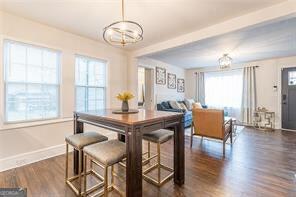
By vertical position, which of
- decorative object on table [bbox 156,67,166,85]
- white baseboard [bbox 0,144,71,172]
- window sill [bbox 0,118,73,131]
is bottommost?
white baseboard [bbox 0,144,71,172]

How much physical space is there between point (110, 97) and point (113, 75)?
57 cm

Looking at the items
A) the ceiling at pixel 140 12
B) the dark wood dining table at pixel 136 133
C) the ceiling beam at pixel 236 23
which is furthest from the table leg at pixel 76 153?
the ceiling beam at pixel 236 23

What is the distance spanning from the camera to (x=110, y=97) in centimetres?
420

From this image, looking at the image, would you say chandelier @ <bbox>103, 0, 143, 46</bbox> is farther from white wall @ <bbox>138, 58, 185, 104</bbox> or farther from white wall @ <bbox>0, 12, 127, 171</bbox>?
white wall @ <bbox>138, 58, 185, 104</bbox>

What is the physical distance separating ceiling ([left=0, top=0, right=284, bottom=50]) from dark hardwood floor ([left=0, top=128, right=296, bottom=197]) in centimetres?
239

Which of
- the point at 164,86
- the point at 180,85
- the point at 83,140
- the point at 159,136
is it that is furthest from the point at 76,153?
the point at 180,85

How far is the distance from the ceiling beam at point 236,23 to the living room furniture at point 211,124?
57.3 inches

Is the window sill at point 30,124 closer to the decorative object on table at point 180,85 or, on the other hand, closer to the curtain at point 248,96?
the decorative object on table at point 180,85

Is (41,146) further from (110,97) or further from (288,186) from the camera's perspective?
(288,186)

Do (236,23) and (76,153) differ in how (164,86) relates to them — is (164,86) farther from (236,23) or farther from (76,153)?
(76,153)

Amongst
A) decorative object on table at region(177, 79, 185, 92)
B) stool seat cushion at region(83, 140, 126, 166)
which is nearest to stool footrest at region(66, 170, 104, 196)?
stool seat cushion at region(83, 140, 126, 166)

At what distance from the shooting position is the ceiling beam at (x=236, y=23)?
2270 mm

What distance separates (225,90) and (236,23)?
4565 mm

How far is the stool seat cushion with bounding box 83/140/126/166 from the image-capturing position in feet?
5.11
